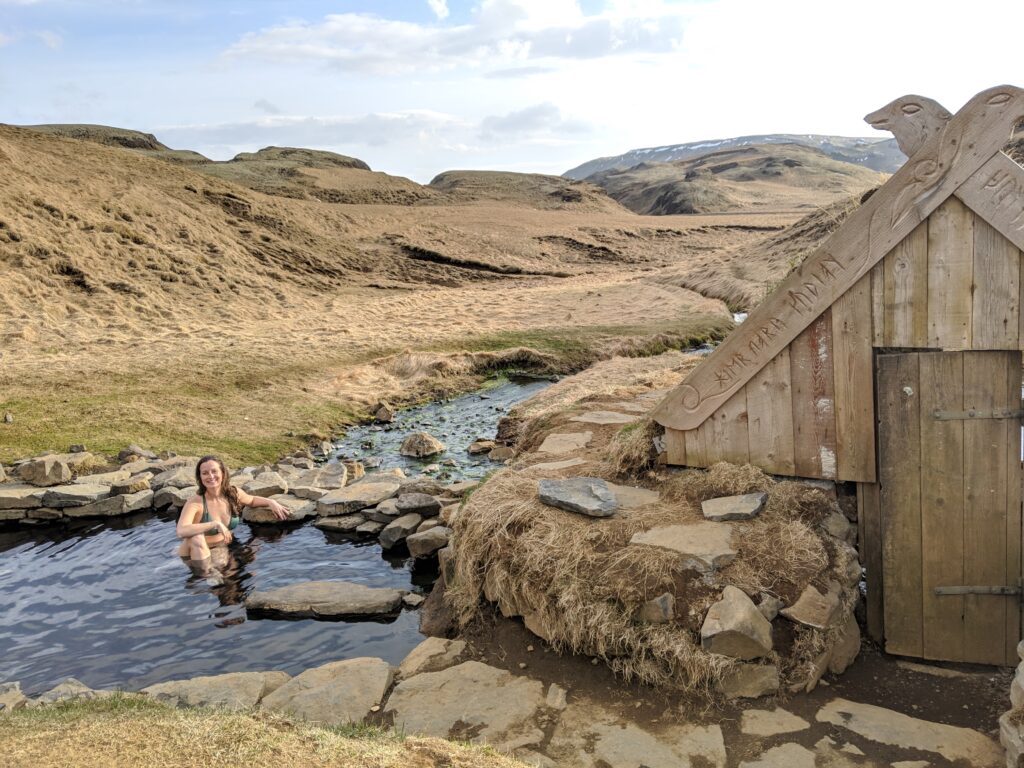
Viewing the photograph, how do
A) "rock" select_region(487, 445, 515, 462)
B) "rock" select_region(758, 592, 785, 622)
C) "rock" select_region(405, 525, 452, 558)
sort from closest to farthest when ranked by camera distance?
"rock" select_region(758, 592, 785, 622) → "rock" select_region(405, 525, 452, 558) → "rock" select_region(487, 445, 515, 462)

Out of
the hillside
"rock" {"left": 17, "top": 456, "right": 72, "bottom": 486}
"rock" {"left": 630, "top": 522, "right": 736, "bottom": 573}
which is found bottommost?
"rock" {"left": 17, "top": 456, "right": 72, "bottom": 486}

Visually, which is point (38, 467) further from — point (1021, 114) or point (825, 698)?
point (1021, 114)

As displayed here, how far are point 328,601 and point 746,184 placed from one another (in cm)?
12153

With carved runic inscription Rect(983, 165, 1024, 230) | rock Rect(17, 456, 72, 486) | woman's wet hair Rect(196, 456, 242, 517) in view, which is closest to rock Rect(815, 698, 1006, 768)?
carved runic inscription Rect(983, 165, 1024, 230)

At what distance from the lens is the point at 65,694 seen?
21.2 feet

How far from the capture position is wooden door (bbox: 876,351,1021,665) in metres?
6.34

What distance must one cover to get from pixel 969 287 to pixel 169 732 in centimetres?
644

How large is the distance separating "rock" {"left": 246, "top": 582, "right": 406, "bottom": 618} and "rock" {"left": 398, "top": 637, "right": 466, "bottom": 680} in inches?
53.9

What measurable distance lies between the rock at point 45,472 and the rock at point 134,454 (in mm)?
1061

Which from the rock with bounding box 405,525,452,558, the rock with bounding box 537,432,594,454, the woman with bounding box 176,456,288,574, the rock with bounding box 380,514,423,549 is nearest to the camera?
the rock with bounding box 537,432,594,454

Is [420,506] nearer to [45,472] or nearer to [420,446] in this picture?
[420,446]

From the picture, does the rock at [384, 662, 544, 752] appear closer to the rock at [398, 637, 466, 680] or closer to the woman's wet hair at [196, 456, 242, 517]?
the rock at [398, 637, 466, 680]

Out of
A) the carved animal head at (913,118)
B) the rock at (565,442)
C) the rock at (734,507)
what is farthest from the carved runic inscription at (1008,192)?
the rock at (565,442)

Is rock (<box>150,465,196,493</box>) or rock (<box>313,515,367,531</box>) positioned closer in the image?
rock (<box>313,515,367,531</box>)
